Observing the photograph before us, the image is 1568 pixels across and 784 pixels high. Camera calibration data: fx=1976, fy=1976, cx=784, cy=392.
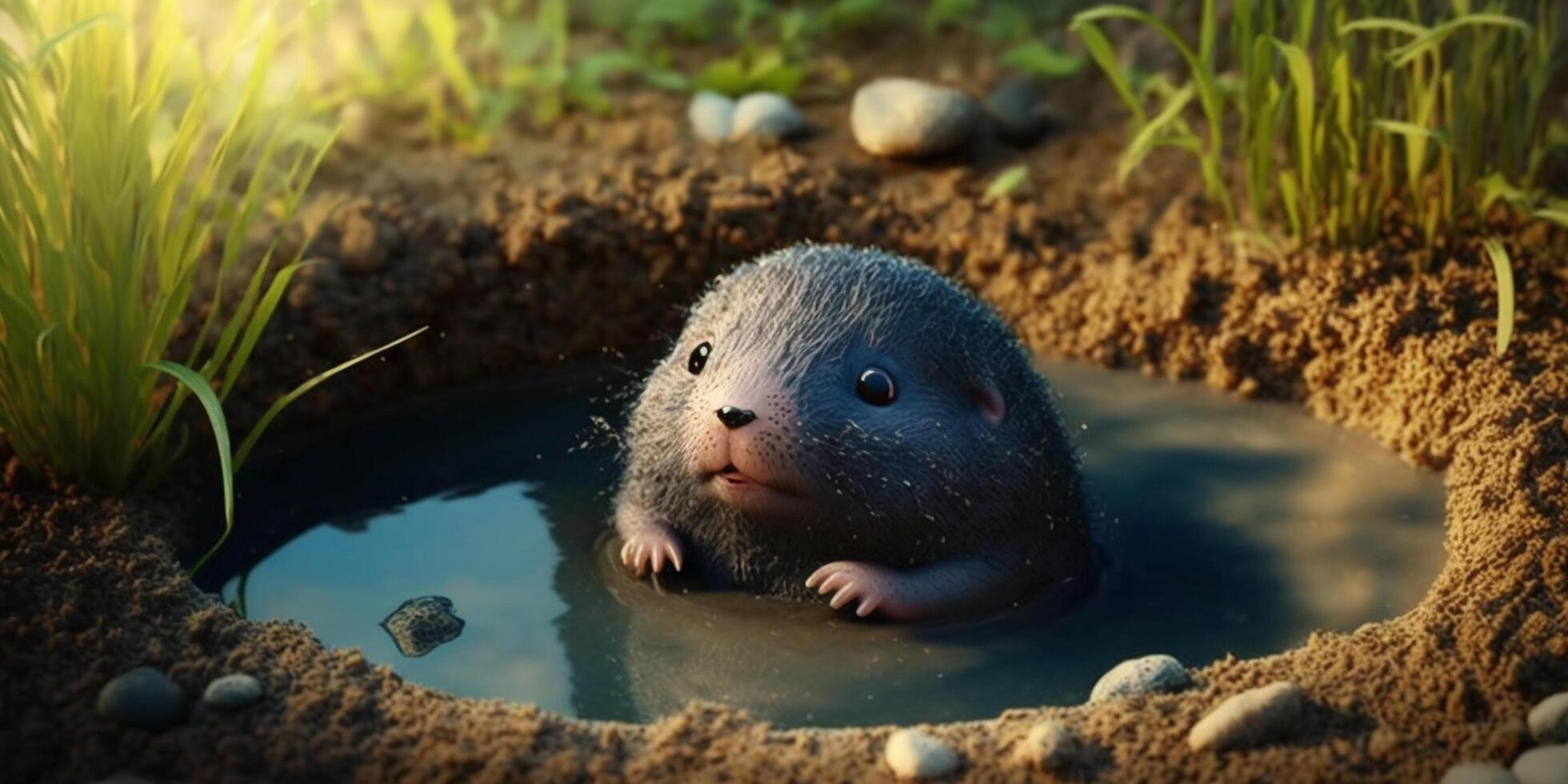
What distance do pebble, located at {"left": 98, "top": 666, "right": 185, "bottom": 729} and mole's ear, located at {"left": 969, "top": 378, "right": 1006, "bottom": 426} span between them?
2056 mm

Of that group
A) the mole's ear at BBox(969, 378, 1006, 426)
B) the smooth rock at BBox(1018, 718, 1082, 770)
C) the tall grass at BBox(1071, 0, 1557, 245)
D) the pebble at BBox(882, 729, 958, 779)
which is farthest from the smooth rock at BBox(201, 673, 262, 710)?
the tall grass at BBox(1071, 0, 1557, 245)

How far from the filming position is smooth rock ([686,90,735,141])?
7230 mm

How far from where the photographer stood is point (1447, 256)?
20.4 ft

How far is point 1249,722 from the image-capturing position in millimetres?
4016

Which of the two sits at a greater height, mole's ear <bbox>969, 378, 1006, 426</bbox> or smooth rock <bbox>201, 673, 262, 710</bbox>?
mole's ear <bbox>969, 378, 1006, 426</bbox>

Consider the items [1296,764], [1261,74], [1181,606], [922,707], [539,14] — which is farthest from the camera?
[539,14]

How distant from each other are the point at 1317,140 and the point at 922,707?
2632 mm

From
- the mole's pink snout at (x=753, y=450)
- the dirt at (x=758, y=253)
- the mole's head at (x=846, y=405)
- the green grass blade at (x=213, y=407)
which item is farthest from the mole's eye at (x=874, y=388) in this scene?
the green grass blade at (x=213, y=407)

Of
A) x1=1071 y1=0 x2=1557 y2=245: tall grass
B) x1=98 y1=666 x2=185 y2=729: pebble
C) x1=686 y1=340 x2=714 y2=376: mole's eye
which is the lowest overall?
x1=98 y1=666 x2=185 y2=729: pebble

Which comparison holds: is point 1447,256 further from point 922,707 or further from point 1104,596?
point 922,707

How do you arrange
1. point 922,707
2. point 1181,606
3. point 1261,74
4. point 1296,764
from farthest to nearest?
point 1261,74
point 1181,606
point 922,707
point 1296,764

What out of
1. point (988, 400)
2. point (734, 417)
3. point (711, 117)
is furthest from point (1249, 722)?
point (711, 117)

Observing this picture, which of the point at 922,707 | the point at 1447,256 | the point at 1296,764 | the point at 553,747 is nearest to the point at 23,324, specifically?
the point at 553,747

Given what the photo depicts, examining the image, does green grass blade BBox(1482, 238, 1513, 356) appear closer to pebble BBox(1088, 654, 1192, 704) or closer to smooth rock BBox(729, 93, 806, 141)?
pebble BBox(1088, 654, 1192, 704)
